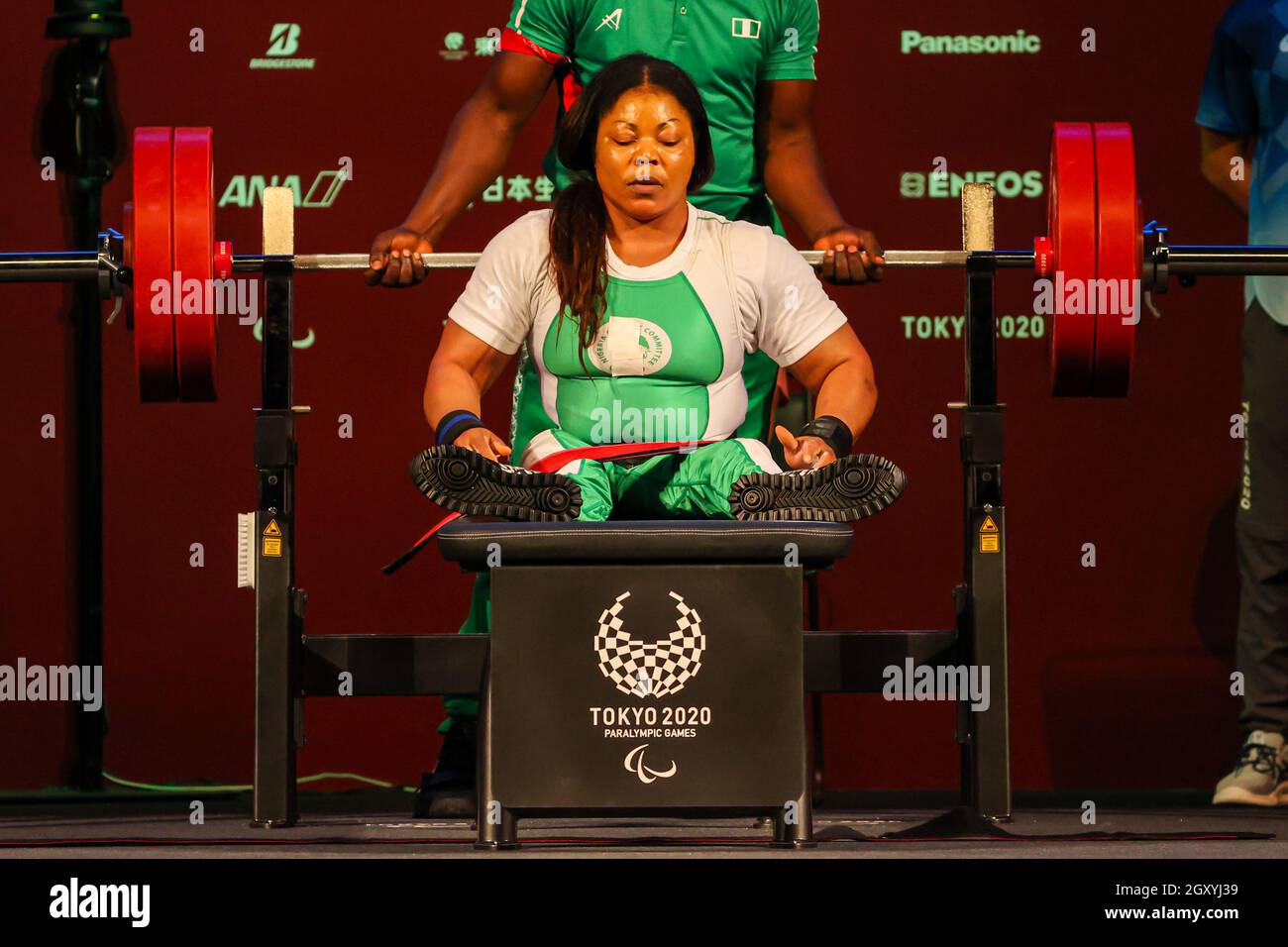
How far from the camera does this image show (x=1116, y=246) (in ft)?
11.0

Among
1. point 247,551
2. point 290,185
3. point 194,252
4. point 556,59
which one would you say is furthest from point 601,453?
point 290,185

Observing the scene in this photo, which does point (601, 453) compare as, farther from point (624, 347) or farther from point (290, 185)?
point (290, 185)

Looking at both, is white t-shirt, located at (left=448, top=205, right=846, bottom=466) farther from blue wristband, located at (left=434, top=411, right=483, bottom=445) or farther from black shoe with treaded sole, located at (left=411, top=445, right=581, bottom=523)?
black shoe with treaded sole, located at (left=411, top=445, right=581, bottom=523)

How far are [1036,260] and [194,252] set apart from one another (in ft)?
4.87

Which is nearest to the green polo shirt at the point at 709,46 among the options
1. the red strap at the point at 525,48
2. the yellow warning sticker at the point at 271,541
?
the red strap at the point at 525,48

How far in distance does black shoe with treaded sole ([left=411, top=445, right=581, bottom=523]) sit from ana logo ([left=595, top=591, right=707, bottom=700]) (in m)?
0.28

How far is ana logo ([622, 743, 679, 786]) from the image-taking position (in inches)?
109

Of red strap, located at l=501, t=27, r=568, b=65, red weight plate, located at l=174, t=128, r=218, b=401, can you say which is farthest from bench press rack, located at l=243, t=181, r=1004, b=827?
red strap, located at l=501, t=27, r=568, b=65

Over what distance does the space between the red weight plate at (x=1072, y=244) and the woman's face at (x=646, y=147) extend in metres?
0.66

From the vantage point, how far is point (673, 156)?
3367mm
